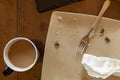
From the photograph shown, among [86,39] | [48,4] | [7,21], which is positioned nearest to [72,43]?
[86,39]

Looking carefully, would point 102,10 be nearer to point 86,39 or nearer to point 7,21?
point 86,39

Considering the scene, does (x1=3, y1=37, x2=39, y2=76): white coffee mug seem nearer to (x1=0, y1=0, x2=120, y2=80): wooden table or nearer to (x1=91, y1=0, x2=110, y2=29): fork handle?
(x1=0, y1=0, x2=120, y2=80): wooden table

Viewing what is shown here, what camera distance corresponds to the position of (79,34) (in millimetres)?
723

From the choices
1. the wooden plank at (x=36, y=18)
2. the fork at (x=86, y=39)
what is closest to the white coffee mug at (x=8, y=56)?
the wooden plank at (x=36, y=18)

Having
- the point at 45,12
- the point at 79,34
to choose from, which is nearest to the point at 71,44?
the point at 79,34

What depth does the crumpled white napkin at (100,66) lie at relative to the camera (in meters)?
0.68

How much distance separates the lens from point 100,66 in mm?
687

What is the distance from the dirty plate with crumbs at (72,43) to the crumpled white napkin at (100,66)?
0.9 inches

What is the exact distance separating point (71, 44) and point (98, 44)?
0.27ft

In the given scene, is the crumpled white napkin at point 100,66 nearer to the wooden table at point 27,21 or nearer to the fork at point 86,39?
the fork at point 86,39

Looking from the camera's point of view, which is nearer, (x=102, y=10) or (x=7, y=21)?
(x=102, y=10)

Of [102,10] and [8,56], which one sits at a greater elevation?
[102,10]

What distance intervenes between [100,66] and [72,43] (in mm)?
111

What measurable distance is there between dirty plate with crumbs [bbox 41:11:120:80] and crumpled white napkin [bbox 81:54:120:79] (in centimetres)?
2
